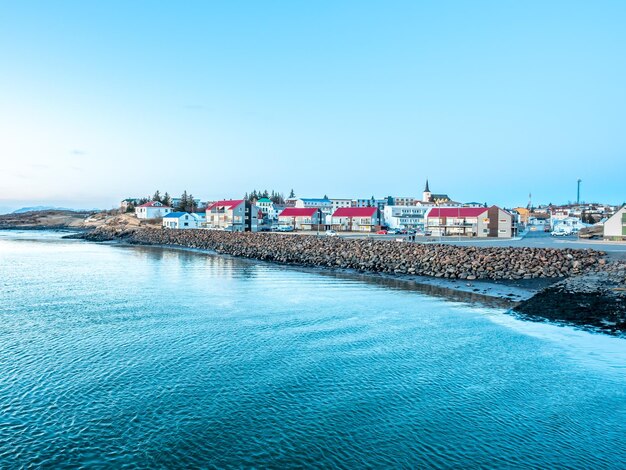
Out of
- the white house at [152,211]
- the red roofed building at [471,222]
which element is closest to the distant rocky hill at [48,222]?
the white house at [152,211]

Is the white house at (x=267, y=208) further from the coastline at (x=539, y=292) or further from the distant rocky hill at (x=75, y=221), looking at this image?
the coastline at (x=539, y=292)

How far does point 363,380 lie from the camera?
13.1 meters

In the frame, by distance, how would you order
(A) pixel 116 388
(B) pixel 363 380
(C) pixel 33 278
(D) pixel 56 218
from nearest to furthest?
(A) pixel 116 388, (B) pixel 363 380, (C) pixel 33 278, (D) pixel 56 218

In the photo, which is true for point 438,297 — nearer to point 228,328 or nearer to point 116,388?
point 228,328

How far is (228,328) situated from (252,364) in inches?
196

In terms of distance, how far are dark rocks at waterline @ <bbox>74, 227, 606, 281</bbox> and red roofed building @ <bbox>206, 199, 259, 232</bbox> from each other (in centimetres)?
2225

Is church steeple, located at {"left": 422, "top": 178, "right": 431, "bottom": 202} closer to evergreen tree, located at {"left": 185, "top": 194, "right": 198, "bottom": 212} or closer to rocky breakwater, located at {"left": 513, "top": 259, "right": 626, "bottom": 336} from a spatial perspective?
evergreen tree, located at {"left": 185, "top": 194, "right": 198, "bottom": 212}

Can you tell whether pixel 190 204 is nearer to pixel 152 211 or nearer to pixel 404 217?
pixel 152 211

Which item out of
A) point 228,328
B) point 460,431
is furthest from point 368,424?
point 228,328

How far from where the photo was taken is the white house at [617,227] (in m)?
55.8

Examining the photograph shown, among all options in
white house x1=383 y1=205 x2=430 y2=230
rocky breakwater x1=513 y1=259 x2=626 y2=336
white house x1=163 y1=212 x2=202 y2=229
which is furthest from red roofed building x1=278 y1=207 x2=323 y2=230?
rocky breakwater x1=513 y1=259 x2=626 y2=336

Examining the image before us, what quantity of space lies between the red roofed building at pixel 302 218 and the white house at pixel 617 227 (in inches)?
2132

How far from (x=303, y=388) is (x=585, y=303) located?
56.6 ft

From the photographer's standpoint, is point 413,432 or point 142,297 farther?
point 142,297
